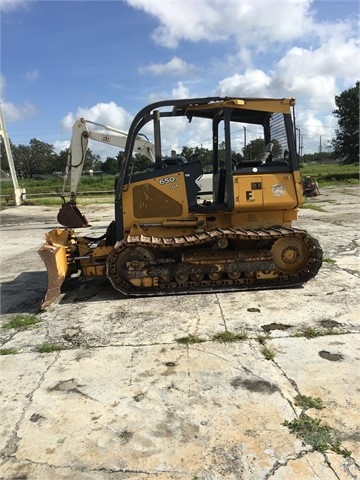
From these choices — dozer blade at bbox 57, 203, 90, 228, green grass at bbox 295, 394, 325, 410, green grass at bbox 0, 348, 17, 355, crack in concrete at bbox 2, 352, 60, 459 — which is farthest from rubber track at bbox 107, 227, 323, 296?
green grass at bbox 295, 394, 325, 410

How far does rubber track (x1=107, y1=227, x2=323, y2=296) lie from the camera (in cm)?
623

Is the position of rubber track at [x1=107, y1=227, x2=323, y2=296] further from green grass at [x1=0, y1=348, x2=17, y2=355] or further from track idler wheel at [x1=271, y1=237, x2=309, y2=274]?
green grass at [x1=0, y1=348, x2=17, y2=355]

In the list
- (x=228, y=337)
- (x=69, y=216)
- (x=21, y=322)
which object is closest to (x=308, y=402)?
(x=228, y=337)

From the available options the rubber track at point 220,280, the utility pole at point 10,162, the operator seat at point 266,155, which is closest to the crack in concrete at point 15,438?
the rubber track at point 220,280

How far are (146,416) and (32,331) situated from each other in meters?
2.42

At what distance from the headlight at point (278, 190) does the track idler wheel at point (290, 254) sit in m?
0.67

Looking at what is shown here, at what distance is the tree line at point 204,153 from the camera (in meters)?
7.06

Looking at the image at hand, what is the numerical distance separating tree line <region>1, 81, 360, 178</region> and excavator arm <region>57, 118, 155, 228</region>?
32 centimetres

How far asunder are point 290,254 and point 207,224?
4.44 ft

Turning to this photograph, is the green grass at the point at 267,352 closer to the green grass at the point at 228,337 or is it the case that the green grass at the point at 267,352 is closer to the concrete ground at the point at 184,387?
the concrete ground at the point at 184,387

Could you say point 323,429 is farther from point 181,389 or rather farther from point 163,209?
point 163,209

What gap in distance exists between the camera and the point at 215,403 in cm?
348

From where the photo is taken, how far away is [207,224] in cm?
685

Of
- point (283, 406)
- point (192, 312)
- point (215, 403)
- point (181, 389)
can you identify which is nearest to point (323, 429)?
point (283, 406)
